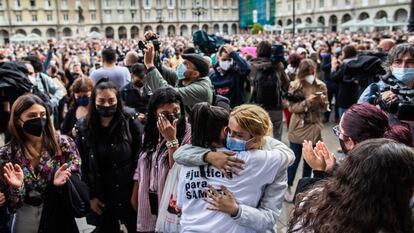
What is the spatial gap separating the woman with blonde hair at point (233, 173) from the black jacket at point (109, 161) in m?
1.06

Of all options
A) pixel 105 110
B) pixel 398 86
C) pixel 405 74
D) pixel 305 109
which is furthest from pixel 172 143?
pixel 305 109

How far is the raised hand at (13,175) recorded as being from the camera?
2.37 metres

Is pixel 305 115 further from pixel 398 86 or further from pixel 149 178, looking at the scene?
pixel 149 178

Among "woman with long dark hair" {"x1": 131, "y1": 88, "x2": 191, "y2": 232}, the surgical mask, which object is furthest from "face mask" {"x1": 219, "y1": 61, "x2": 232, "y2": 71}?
"woman with long dark hair" {"x1": 131, "y1": 88, "x2": 191, "y2": 232}

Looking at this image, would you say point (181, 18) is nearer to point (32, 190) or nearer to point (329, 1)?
point (329, 1)

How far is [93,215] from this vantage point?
3252mm

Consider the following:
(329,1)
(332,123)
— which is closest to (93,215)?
(332,123)

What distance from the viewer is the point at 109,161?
10.4 ft

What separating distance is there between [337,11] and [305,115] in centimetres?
5615

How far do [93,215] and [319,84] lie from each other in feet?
10.4

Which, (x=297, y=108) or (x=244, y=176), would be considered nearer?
(x=244, y=176)

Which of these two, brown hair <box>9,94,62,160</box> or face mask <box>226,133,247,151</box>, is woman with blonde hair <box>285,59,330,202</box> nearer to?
face mask <box>226,133,247,151</box>

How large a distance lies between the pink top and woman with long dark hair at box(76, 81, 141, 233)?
0.24 metres

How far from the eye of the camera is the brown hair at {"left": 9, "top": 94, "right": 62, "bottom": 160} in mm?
2711
